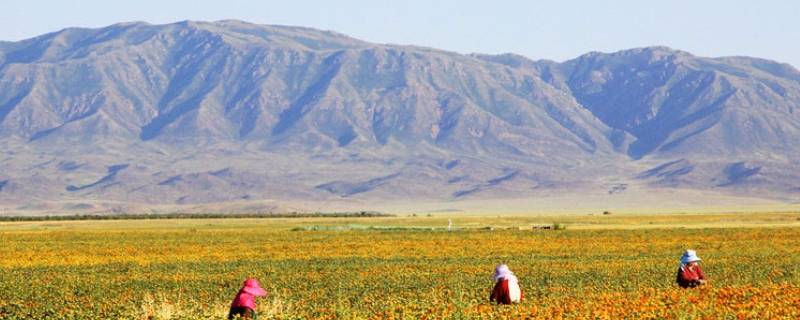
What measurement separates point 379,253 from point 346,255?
134cm

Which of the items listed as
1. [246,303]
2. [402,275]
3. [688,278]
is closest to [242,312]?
[246,303]

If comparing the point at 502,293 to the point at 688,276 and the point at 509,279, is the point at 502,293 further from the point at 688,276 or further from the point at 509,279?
the point at 688,276

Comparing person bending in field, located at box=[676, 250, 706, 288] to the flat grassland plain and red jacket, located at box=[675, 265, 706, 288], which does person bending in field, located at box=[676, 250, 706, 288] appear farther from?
the flat grassland plain

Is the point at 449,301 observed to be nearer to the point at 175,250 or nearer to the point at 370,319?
the point at 370,319

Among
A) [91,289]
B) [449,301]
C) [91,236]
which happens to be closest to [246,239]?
[91,236]

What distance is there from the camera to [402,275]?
39812 millimetres

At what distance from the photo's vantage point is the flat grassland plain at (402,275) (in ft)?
84.3

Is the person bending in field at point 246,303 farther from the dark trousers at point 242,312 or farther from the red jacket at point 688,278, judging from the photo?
the red jacket at point 688,278

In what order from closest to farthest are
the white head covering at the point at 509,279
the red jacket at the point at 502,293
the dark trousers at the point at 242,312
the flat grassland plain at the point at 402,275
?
the dark trousers at the point at 242,312, the flat grassland plain at the point at 402,275, the white head covering at the point at 509,279, the red jacket at the point at 502,293

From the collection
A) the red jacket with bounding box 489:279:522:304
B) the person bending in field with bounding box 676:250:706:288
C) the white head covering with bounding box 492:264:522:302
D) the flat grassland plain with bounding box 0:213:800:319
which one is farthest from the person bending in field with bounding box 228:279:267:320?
the person bending in field with bounding box 676:250:706:288

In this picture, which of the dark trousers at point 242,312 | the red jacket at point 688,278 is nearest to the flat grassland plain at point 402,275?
the dark trousers at point 242,312

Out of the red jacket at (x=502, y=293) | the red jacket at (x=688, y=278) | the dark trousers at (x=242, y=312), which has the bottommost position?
the dark trousers at (x=242, y=312)

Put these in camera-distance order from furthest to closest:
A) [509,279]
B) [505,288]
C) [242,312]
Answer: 1. [505,288]
2. [509,279]
3. [242,312]

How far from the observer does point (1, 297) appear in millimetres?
34531
